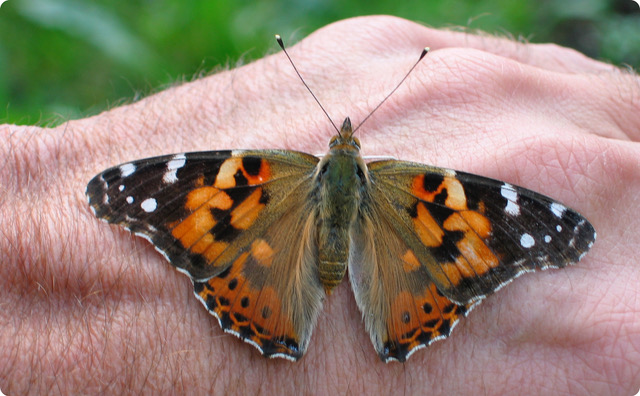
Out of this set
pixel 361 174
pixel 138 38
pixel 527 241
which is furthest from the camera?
pixel 138 38

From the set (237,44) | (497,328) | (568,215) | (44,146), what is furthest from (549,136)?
(237,44)

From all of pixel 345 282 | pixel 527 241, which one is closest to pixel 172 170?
pixel 345 282

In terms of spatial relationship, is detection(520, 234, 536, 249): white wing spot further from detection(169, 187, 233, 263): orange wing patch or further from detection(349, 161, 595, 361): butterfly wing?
detection(169, 187, 233, 263): orange wing patch

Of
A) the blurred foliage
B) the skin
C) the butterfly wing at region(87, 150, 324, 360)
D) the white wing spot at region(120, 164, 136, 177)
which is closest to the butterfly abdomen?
the butterfly wing at region(87, 150, 324, 360)

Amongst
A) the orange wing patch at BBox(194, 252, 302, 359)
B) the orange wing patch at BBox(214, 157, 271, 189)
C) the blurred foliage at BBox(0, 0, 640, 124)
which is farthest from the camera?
the blurred foliage at BBox(0, 0, 640, 124)

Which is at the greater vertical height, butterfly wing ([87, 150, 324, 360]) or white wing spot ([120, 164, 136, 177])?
white wing spot ([120, 164, 136, 177])

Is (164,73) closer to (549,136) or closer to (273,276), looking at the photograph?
(273,276)

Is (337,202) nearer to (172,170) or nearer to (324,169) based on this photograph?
(324,169)
